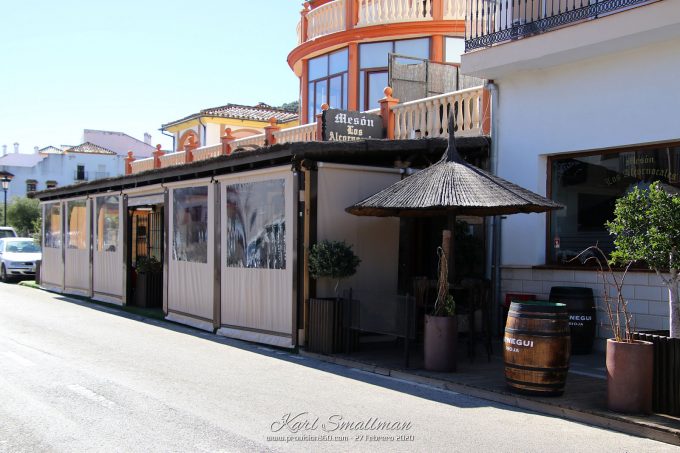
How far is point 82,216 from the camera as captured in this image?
21.1 metres

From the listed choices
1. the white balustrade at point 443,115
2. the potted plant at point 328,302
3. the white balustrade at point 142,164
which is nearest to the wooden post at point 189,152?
the white balustrade at point 142,164

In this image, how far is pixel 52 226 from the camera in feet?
78.2

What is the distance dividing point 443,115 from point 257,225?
400 cm

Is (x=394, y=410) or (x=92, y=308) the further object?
(x=92, y=308)

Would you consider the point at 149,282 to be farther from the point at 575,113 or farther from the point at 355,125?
the point at 575,113

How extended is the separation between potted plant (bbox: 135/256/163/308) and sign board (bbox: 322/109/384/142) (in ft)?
21.7

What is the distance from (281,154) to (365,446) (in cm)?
607

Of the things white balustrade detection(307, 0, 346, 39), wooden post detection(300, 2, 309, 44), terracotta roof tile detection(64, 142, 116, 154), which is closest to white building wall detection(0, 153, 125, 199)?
terracotta roof tile detection(64, 142, 116, 154)

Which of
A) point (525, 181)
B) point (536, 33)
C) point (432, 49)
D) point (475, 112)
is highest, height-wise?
point (432, 49)

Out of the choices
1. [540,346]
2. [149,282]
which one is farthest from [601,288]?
[149,282]

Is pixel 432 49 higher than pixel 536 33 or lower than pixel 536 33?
higher

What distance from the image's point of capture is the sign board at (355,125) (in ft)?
45.4

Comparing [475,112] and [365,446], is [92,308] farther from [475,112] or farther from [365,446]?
[365,446]

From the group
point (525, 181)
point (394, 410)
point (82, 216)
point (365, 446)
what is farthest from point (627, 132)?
point (82, 216)
